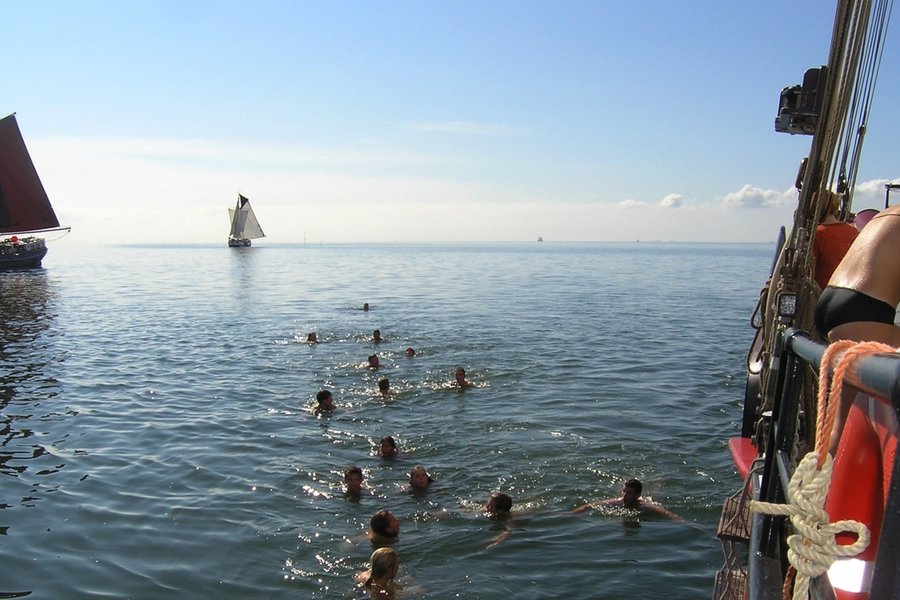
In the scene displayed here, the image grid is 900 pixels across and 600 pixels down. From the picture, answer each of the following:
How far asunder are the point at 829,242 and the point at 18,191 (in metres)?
65.7

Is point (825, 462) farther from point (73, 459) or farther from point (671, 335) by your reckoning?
point (671, 335)

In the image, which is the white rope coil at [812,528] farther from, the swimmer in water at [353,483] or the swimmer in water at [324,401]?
the swimmer in water at [324,401]

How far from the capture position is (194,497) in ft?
36.9

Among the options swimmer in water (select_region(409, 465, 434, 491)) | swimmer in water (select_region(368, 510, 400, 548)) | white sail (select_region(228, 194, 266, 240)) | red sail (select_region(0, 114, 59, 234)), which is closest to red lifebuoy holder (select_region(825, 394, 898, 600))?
swimmer in water (select_region(368, 510, 400, 548))

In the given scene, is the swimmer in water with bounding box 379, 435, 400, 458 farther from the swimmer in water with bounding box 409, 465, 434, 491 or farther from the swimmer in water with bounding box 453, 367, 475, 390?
the swimmer in water with bounding box 453, 367, 475, 390

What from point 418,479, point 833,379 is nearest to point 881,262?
point 833,379

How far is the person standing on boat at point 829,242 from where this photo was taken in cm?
630

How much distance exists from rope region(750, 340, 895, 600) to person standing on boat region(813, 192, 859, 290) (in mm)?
4657

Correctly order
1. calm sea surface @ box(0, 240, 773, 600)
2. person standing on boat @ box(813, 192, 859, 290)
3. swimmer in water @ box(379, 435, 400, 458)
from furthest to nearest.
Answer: swimmer in water @ box(379, 435, 400, 458) → calm sea surface @ box(0, 240, 773, 600) → person standing on boat @ box(813, 192, 859, 290)

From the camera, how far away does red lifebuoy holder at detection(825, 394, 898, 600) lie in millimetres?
2146

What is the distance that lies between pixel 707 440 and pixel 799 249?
889 centimetres

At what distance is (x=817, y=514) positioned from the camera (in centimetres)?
201

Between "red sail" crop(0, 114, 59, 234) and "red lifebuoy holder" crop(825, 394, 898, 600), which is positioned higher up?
"red sail" crop(0, 114, 59, 234)

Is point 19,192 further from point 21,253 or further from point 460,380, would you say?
point 460,380
